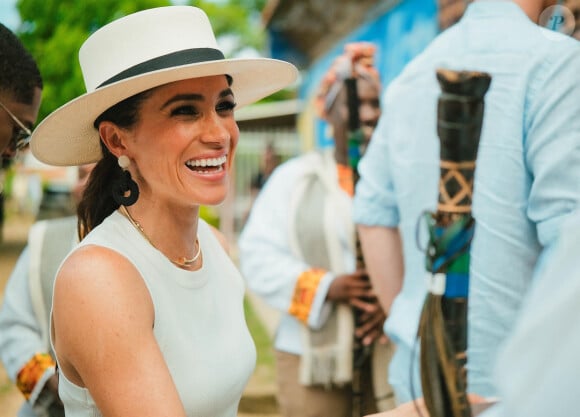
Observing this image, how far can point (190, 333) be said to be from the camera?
6.07 ft

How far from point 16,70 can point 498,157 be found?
4.67ft

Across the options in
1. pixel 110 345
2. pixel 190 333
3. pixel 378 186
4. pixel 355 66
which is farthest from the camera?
pixel 355 66

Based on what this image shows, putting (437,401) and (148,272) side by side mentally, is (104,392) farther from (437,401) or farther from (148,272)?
(437,401)

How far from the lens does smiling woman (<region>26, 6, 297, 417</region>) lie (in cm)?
161

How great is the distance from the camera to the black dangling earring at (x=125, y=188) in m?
1.97

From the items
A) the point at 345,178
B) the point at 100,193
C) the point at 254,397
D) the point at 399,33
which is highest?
the point at 100,193

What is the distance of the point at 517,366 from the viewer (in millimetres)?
757

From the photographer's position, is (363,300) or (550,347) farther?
(363,300)

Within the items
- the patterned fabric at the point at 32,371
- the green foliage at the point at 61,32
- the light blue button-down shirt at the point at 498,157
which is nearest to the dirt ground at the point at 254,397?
the patterned fabric at the point at 32,371

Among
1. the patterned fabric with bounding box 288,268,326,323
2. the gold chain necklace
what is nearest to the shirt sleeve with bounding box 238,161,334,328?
the patterned fabric with bounding box 288,268,326,323

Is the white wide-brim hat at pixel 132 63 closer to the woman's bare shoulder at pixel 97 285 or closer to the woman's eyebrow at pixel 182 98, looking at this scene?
the woman's eyebrow at pixel 182 98

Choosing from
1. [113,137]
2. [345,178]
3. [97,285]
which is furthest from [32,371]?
[345,178]

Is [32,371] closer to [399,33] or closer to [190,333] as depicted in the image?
[190,333]

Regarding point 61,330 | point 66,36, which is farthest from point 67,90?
point 61,330
